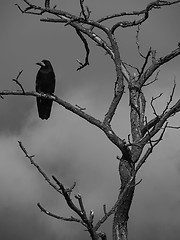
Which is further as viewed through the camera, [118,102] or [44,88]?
[44,88]

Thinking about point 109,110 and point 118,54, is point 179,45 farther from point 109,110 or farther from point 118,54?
point 109,110

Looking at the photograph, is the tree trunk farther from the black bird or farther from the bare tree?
the black bird

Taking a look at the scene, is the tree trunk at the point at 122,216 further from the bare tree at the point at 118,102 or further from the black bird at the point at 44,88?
the black bird at the point at 44,88

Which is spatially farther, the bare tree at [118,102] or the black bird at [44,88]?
the black bird at [44,88]

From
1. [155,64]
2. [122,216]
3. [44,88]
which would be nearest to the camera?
[122,216]

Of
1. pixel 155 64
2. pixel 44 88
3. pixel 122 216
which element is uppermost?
pixel 44 88

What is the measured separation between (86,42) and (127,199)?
3.35 m

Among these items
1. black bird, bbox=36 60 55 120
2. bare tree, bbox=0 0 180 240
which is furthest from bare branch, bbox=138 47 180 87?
black bird, bbox=36 60 55 120

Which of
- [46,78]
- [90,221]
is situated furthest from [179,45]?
[46,78]

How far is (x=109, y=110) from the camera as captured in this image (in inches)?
259

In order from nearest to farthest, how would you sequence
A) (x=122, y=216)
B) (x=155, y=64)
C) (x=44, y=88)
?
1. (x=122, y=216)
2. (x=155, y=64)
3. (x=44, y=88)

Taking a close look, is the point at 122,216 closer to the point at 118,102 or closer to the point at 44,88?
the point at 118,102

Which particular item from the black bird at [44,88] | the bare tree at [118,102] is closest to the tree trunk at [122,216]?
the bare tree at [118,102]

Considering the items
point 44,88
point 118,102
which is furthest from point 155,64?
point 44,88
